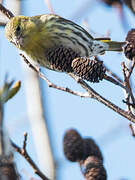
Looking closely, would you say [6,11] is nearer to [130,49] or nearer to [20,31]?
[20,31]

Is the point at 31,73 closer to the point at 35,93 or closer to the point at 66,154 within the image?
the point at 35,93

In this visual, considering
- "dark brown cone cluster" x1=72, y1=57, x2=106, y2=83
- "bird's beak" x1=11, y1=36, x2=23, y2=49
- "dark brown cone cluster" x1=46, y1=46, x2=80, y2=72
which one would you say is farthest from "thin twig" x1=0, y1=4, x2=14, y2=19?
"dark brown cone cluster" x1=72, y1=57, x2=106, y2=83

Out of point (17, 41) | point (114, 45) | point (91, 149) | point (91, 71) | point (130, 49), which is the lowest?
point (91, 149)

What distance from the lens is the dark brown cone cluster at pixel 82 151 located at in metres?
3.59

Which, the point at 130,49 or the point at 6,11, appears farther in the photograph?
the point at 6,11

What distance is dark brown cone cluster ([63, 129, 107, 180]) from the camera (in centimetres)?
359

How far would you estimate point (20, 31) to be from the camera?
173 inches

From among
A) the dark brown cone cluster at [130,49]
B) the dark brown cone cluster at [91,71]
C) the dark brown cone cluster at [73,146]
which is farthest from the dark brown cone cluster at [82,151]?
the dark brown cone cluster at [130,49]

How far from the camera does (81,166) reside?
3836 millimetres

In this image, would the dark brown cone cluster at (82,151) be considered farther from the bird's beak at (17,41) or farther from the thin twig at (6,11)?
the thin twig at (6,11)

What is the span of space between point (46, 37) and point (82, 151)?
4.35ft

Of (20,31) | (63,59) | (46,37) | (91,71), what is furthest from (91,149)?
(20,31)

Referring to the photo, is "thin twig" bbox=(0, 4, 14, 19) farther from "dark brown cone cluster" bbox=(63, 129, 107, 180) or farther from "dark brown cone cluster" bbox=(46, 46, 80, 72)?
"dark brown cone cluster" bbox=(63, 129, 107, 180)

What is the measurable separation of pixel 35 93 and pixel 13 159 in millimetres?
3590
